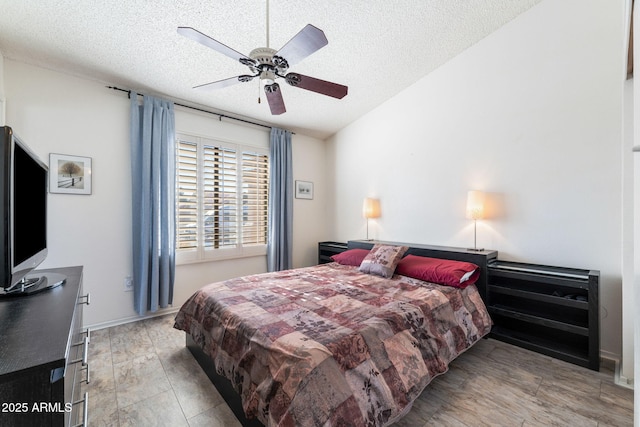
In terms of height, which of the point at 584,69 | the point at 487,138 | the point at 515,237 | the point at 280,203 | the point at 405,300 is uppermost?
the point at 584,69

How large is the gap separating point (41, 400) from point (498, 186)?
3465 millimetres

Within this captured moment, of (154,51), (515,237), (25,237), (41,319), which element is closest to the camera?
(41,319)

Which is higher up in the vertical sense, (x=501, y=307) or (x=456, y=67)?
(x=456, y=67)

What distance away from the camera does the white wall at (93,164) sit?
2.56m

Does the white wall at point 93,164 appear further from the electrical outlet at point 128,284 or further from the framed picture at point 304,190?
the framed picture at point 304,190

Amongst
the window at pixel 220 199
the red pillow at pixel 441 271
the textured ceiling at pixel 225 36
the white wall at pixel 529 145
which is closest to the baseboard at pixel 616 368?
the white wall at pixel 529 145

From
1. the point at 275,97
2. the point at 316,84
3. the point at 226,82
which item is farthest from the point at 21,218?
the point at 316,84

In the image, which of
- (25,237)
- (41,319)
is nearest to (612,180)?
(41,319)

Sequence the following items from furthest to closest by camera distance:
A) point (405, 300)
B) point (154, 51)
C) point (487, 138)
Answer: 1. point (487, 138)
2. point (154, 51)
3. point (405, 300)

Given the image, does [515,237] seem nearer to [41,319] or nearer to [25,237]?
[41,319]

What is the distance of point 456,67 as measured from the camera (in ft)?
10.2

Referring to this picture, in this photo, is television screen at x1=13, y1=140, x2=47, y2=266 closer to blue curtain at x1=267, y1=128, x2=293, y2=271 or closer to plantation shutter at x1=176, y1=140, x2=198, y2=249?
plantation shutter at x1=176, y1=140, x2=198, y2=249

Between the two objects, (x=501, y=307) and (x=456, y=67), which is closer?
(x=501, y=307)

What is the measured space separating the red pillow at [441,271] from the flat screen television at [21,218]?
2.68 metres
